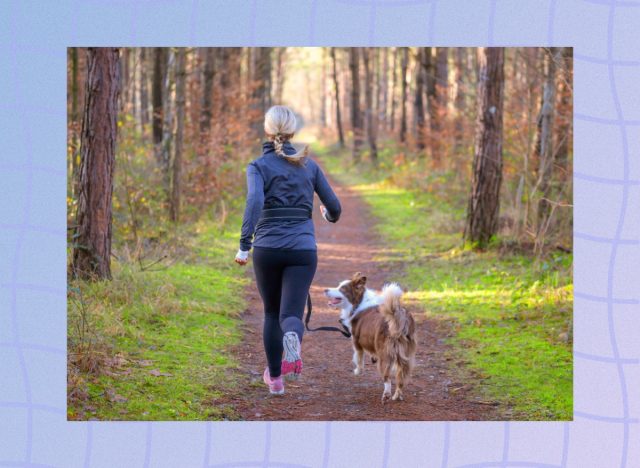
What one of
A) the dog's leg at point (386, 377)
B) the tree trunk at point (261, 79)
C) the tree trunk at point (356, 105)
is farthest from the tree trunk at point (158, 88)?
the tree trunk at point (356, 105)

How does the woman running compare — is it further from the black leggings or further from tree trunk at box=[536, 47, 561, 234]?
tree trunk at box=[536, 47, 561, 234]

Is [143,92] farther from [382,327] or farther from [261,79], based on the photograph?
[382,327]

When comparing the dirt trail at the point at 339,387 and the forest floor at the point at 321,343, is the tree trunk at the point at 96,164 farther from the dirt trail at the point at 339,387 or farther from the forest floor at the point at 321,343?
the dirt trail at the point at 339,387

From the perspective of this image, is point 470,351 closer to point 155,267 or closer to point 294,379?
point 294,379

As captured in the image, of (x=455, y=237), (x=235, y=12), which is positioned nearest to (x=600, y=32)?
(x=235, y=12)

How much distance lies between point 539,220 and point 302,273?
17.7 ft

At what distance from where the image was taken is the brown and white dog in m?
4.89

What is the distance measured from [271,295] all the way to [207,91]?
9781 millimetres

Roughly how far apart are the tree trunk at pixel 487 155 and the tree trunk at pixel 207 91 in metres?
5.13

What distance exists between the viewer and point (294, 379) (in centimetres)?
538

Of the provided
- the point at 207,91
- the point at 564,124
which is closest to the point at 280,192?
the point at 564,124

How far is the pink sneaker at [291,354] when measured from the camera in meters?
4.67

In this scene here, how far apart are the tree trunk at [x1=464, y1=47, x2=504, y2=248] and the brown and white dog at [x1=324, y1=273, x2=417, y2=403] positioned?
4.79m

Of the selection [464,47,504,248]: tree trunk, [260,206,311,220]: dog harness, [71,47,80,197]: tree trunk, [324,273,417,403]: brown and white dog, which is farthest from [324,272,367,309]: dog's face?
[464,47,504,248]: tree trunk
